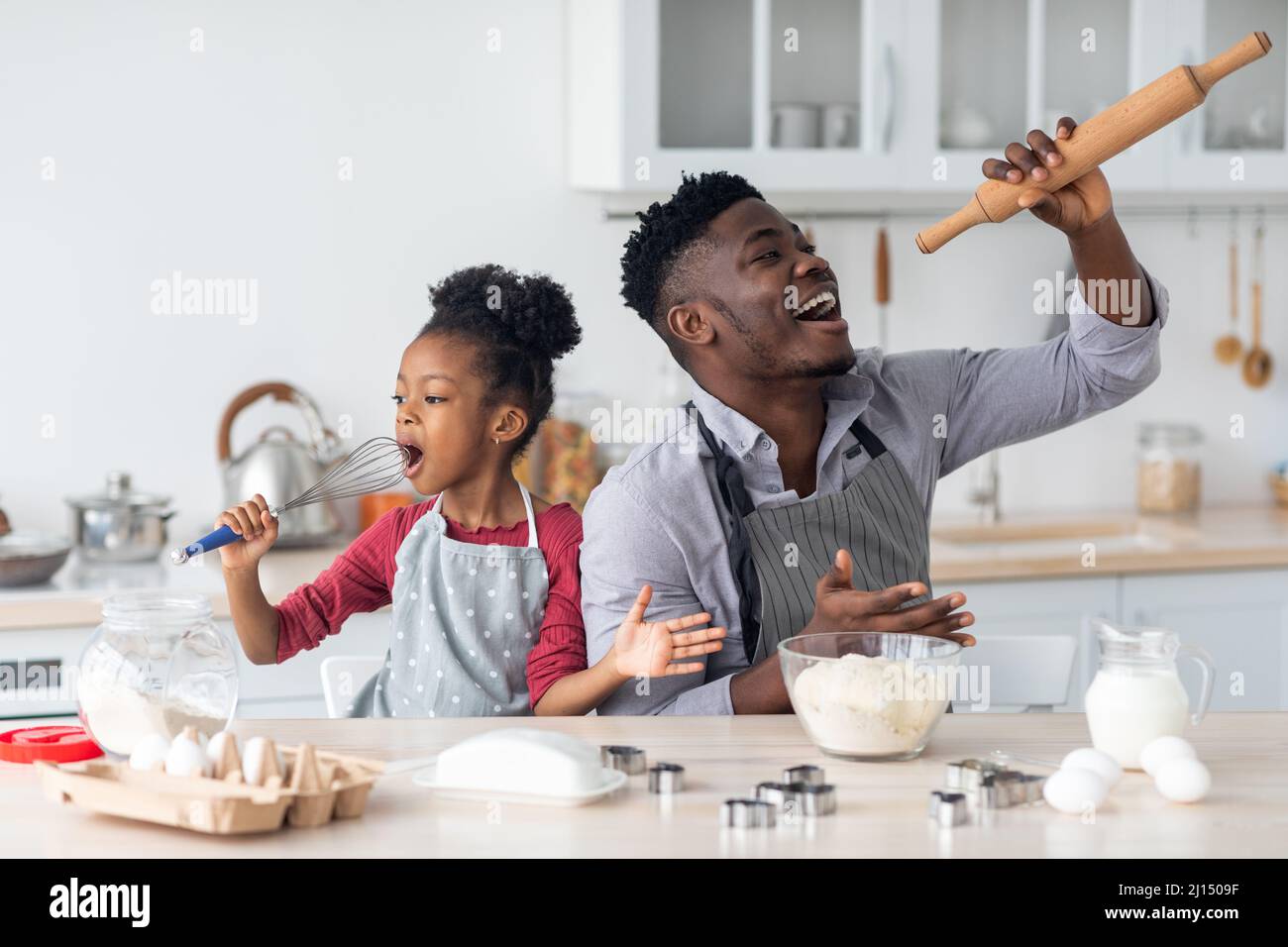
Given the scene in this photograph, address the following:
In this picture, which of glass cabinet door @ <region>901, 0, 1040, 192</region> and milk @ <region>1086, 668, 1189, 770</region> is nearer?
milk @ <region>1086, 668, 1189, 770</region>

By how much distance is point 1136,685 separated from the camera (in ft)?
3.98

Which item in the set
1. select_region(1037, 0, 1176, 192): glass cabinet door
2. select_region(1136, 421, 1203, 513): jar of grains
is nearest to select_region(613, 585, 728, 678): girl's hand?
select_region(1037, 0, 1176, 192): glass cabinet door

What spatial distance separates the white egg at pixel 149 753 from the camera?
1.10 meters

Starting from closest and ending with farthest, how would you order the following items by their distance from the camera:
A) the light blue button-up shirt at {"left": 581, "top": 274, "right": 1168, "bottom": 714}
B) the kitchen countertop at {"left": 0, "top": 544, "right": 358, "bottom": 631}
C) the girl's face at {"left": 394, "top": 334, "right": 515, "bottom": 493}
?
the light blue button-up shirt at {"left": 581, "top": 274, "right": 1168, "bottom": 714}, the girl's face at {"left": 394, "top": 334, "right": 515, "bottom": 493}, the kitchen countertop at {"left": 0, "top": 544, "right": 358, "bottom": 631}

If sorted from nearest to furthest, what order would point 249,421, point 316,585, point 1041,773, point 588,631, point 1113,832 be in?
1. point 1113,832
2. point 1041,773
3. point 588,631
4. point 316,585
5. point 249,421

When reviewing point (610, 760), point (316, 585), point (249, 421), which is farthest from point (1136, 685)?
point (249, 421)

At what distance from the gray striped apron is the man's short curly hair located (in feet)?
0.53

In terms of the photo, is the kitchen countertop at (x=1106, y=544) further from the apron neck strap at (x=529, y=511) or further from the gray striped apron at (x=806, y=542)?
the apron neck strap at (x=529, y=511)

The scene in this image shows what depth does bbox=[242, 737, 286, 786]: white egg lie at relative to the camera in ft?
3.46

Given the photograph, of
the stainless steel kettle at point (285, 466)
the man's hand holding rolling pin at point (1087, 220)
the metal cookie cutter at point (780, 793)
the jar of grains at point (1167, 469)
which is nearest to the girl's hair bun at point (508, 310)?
the man's hand holding rolling pin at point (1087, 220)

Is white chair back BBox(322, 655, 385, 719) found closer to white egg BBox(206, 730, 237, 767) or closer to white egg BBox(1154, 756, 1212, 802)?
white egg BBox(206, 730, 237, 767)

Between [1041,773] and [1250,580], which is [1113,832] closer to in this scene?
[1041,773]

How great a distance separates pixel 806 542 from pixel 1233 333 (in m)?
2.13

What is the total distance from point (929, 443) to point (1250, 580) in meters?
1.35
